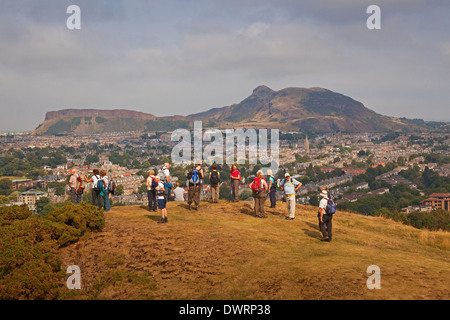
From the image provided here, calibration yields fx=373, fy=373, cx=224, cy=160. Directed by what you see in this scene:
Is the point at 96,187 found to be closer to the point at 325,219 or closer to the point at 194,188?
the point at 194,188

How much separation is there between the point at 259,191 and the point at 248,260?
616cm

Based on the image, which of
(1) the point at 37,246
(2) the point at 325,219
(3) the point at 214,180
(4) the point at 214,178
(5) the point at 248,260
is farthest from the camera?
(3) the point at 214,180

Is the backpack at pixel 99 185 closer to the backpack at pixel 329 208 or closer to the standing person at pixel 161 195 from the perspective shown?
the standing person at pixel 161 195

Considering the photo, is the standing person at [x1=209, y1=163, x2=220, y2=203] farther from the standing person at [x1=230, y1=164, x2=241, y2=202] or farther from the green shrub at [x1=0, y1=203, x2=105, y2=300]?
the green shrub at [x1=0, y1=203, x2=105, y2=300]

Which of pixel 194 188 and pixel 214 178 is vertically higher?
pixel 214 178

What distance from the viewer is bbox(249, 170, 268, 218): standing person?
17.3m

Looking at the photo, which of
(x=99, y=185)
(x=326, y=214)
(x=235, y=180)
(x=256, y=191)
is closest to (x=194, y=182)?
(x=235, y=180)

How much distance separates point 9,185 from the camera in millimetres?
119375

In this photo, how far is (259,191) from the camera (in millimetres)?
17578

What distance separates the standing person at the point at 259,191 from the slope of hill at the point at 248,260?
2.10 feet

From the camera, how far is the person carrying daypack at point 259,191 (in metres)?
17.3
